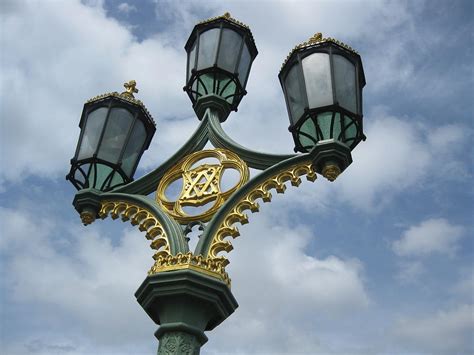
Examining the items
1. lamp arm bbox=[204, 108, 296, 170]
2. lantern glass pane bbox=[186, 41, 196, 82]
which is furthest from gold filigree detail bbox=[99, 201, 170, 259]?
lantern glass pane bbox=[186, 41, 196, 82]

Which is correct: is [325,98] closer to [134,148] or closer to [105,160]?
[134,148]

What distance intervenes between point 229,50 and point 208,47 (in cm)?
20

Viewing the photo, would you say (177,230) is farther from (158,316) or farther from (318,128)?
(318,128)

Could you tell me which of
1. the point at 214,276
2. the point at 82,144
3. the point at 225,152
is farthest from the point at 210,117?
the point at 214,276

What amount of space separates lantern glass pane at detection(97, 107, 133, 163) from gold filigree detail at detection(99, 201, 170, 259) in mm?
446

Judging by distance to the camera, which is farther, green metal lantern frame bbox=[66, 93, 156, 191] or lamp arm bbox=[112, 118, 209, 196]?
green metal lantern frame bbox=[66, 93, 156, 191]

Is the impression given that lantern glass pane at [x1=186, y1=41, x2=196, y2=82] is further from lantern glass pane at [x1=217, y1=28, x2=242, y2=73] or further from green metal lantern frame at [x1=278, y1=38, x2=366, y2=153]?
green metal lantern frame at [x1=278, y1=38, x2=366, y2=153]

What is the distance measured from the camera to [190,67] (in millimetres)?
7133

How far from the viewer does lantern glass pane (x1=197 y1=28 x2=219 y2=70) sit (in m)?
6.89

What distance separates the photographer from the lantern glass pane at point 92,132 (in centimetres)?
638

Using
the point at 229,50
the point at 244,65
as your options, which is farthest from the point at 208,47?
the point at 244,65

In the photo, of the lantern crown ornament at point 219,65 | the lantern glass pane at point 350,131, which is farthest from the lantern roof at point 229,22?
the lantern glass pane at point 350,131

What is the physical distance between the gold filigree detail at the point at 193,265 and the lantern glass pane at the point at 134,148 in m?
1.55

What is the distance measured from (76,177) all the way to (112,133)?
0.50m
